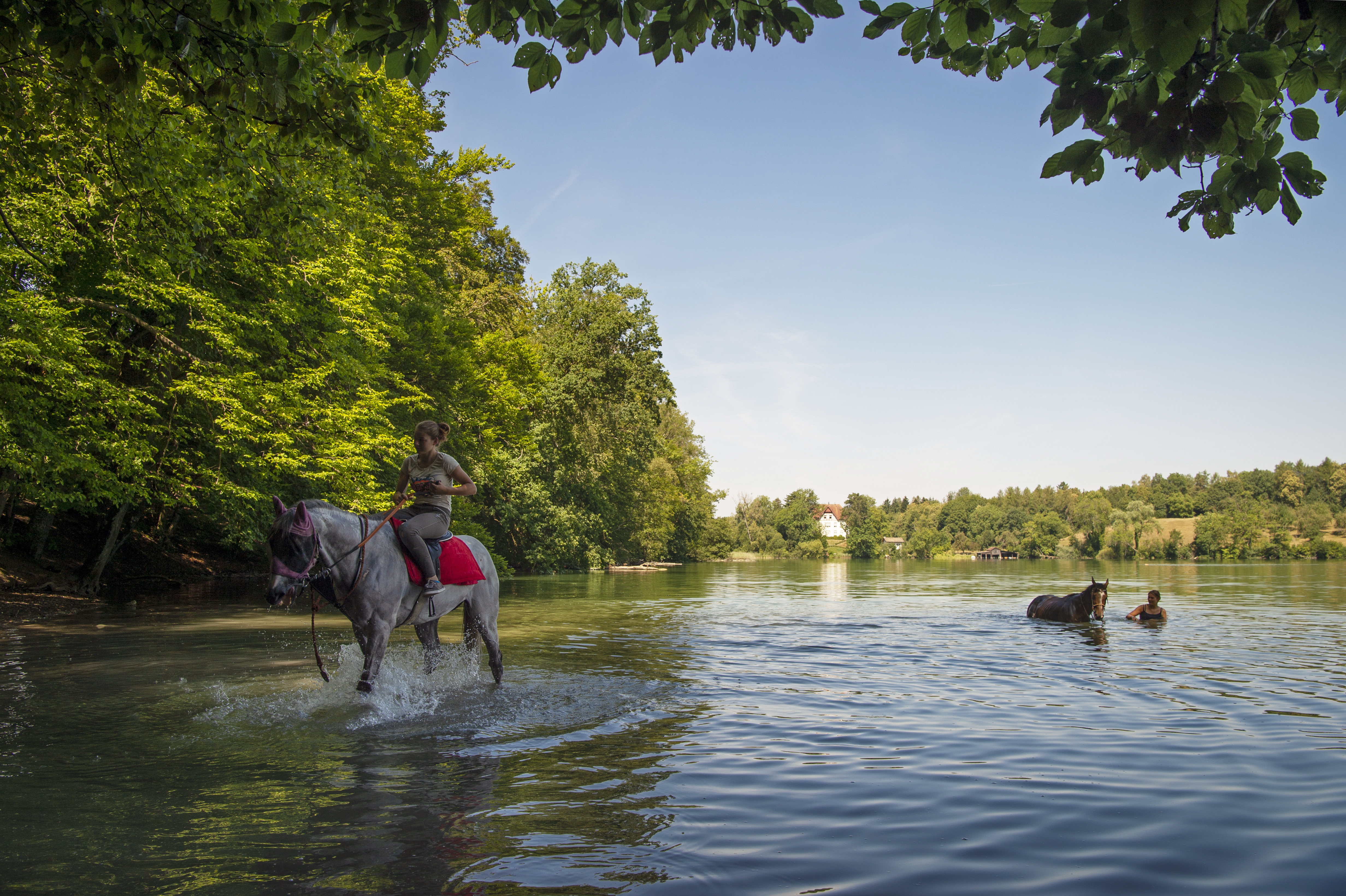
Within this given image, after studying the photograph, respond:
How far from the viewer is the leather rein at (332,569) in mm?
7250

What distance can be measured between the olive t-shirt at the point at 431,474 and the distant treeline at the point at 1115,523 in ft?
288

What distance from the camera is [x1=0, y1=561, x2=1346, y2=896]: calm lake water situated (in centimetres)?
418

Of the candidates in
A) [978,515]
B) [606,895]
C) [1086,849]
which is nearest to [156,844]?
[606,895]

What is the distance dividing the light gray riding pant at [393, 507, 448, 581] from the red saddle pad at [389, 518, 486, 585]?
52 millimetres

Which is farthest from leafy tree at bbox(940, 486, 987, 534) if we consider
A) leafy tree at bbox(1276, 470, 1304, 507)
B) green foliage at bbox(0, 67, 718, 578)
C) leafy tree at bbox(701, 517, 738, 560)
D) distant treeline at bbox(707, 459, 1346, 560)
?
green foliage at bbox(0, 67, 718, 578)

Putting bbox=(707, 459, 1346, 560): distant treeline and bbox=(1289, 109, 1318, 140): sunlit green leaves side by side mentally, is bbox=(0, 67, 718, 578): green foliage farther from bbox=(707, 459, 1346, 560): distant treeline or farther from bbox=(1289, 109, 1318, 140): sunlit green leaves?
bbox=(707, 459, 1346, 560): distant treeline

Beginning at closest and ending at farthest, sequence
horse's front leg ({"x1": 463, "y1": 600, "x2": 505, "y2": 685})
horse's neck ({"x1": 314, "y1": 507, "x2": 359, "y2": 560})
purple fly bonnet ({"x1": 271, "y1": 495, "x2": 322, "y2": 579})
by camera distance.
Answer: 1. purple fly bonnet ({"x1": 271, "y1": 495, "x2": 322, "y2": 579})
2. horse's neck ({"x1": 314, "y1": 507, "x2": 359, "y2": 560})
3. horse's front leg ({"x1": 463, "y1": 600, "x2": 505, "y2": 685})

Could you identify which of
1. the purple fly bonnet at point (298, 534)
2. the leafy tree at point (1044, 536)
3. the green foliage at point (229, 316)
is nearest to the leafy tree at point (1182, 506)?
the leafy tree at point (1044, 536)

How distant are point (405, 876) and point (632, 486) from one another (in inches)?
2328

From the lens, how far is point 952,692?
9.77m

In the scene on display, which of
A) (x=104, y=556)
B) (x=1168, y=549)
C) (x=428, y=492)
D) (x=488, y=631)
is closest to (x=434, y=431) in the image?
(x=428, y=492)

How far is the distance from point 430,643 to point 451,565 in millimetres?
1168

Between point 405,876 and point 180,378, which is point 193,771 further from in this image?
point 180,378

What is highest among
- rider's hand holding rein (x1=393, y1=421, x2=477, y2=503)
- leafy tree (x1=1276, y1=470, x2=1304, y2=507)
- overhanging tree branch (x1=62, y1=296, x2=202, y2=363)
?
leafy tree (x1=1276, y1=470, x2=1304, y2=507)
